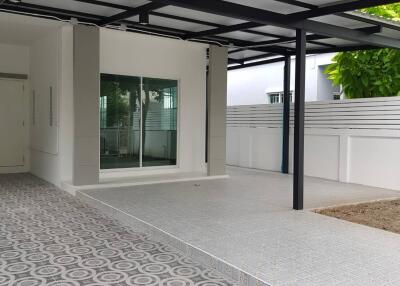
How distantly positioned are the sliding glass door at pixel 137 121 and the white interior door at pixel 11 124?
9.41 ft

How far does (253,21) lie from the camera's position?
541 cm

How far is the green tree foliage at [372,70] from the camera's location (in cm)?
898

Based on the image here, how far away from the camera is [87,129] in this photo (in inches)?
283

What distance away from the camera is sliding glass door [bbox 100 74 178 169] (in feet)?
26.4

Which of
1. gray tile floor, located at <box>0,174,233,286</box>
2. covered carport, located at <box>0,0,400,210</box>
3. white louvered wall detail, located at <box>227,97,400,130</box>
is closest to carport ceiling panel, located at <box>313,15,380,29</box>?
covered carport, located at <box>0,0,400,210</box>

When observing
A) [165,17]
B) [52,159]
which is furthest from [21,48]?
[165,17]

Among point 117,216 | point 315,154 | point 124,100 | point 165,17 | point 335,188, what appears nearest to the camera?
point 117,216

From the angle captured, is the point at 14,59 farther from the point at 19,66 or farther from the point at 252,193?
the point at 252,193

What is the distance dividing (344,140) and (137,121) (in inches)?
168

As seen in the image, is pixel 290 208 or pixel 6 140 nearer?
pixel 290 208

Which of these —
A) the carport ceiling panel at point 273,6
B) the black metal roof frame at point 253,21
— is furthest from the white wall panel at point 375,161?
the carport ceiling panel at point 273,6

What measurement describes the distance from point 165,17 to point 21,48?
173 inches

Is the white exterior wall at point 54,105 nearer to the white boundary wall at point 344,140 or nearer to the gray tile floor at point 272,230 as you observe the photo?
the gray tile floor at point 272,230

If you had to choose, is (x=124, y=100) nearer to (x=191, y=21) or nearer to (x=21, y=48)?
(x=191, y=21)
